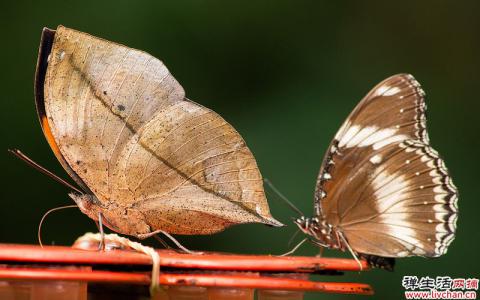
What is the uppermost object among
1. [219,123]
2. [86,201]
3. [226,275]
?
[219,123]

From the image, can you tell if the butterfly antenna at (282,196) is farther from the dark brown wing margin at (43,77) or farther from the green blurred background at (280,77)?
the dark brown wing margin at (43,77)

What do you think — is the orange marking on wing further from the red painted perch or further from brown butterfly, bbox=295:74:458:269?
brown butterfly, bbox=295:74:458:269

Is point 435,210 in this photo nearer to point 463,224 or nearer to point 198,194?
point 463,224

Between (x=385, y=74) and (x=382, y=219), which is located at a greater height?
(x=385, y=74)

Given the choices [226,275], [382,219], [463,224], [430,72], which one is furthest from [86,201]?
[430,72]

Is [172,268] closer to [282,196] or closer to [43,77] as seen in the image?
[43,77]

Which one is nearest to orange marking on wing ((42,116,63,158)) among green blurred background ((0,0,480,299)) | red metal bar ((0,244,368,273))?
red metal bar ((0,244,368,273))
